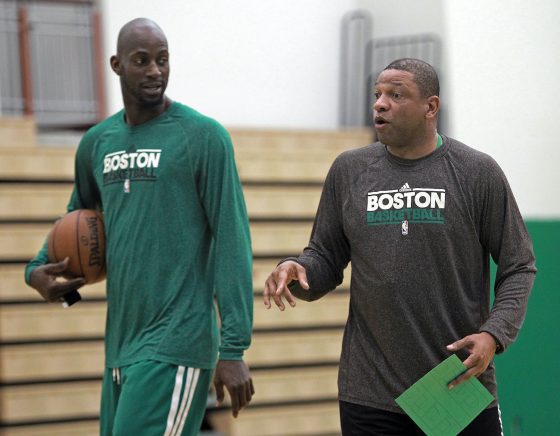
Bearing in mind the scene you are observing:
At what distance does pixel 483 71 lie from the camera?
7.18 metres

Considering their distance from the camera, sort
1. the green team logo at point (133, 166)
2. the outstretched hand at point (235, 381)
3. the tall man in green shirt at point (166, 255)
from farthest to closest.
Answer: the green team logo at point (133, 166)
the tall man in green shirt at point (166, 255)
the outstretched hand at point (235, 381)

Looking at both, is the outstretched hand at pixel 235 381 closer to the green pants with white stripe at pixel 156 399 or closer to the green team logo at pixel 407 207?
the green pants with white stripe at pixel 156 399

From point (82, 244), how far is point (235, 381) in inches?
33.3

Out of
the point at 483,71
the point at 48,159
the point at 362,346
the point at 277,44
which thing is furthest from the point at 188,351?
the point at 277,44

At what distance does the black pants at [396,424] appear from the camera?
2.82 metres

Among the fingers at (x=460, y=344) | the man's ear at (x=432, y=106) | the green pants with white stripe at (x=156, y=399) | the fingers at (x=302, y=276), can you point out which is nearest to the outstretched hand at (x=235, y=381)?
the green pants with white stripe at (x=156, y=399)

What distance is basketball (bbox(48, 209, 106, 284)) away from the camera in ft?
11.5

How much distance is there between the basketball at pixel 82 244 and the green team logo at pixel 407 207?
116 cm

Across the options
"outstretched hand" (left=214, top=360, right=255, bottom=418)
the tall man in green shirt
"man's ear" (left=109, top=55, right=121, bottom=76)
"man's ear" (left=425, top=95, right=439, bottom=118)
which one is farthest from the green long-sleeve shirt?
"man's ear" (left=425, top=95, right=439, bottom=118)

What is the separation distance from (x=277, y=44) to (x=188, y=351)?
5.27 meters

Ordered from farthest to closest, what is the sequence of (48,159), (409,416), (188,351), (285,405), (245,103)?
(245,103) < (285,405) < (48,159) < (188,351) < (409,416)

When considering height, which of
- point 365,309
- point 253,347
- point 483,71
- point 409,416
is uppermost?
point 483,71

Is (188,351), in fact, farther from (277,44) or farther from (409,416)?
(277,44)

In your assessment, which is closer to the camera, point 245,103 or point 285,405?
point 285,405
